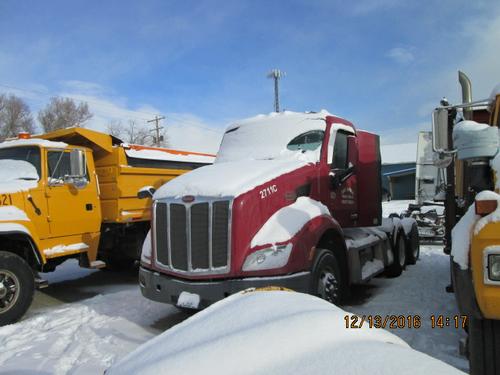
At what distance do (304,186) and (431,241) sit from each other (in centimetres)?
832

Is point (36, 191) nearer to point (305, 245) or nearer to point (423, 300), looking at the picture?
point (305, 245)

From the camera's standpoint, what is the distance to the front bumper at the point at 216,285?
4371mm

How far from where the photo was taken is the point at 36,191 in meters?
6.57

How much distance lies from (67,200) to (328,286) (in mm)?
4690

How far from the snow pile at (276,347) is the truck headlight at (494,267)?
1.20 m

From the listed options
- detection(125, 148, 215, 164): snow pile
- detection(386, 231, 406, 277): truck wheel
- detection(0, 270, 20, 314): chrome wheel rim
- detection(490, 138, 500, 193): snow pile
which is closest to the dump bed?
detection(125, 148, 215, 164): snow pile

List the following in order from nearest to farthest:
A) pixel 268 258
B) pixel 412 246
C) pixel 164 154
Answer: pixel 268 258 < pixel 412 246 < pixel 164 154

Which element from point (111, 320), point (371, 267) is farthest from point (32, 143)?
point (371, 267)

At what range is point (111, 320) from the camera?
18.8 ft

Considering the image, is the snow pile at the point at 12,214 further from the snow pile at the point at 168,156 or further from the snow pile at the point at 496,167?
the snow pile at the point at 496,167

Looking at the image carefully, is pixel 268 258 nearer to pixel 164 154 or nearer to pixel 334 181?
pixel 334 181

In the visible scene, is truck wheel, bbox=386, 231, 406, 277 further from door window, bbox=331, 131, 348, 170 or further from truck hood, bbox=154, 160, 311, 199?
truck hood, bbox=154, 160, 311, 199

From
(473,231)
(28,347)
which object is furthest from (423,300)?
(28,347)

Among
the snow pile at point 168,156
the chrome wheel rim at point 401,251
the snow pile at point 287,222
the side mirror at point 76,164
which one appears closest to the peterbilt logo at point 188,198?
the snow pile at point 287,222
